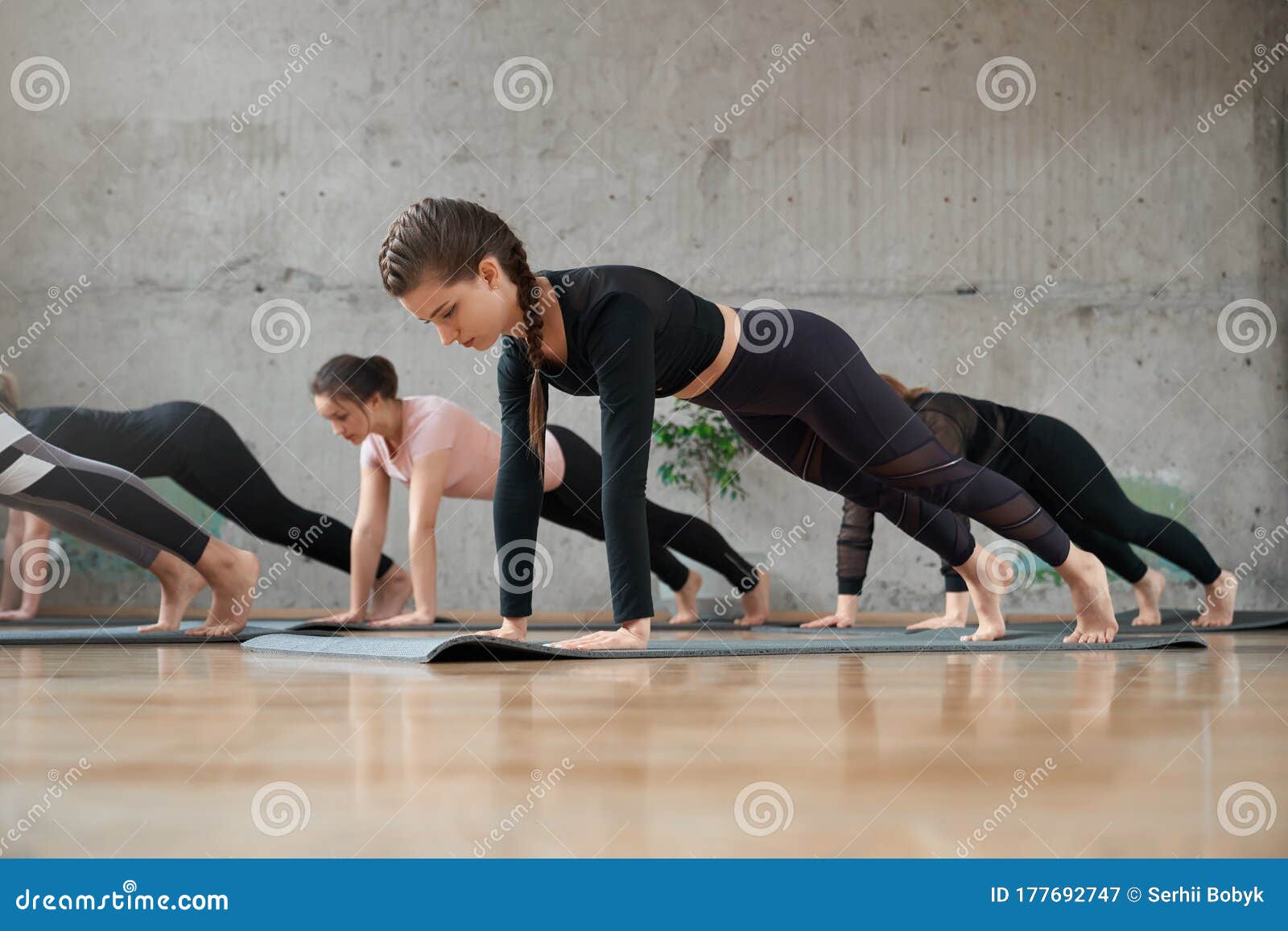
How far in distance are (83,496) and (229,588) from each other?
39 cm

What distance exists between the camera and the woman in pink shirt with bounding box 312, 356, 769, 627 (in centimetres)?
320

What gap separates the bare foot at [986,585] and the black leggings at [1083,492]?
Result: 62 centimetres

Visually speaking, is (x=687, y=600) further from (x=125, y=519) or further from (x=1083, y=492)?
(x=125, y=519)

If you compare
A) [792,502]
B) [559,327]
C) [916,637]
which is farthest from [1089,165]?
[559,327]

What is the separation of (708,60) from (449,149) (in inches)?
54.2

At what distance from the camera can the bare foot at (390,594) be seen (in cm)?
367

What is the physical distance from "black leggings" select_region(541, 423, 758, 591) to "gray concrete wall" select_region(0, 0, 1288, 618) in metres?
1.92

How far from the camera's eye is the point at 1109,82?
580 centimetres

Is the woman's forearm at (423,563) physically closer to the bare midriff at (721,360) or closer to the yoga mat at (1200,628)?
the bare midriff at (721,360)

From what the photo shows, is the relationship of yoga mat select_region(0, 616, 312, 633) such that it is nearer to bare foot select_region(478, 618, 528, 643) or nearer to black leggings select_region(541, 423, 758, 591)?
black leggings select_region(541, 423, 758, 591)

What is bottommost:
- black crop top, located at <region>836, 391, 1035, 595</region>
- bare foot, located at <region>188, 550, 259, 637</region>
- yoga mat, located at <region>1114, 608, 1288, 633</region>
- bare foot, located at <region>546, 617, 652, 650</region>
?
yoga mat, located at <region>1114, 608, 1288, 633</region>

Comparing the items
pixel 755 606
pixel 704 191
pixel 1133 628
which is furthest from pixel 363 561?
pixel 704 191

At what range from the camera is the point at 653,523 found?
140 inches

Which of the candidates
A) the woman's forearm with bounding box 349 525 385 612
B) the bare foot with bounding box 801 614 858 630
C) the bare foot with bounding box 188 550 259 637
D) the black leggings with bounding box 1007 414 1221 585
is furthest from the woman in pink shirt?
the black leggings with bounding box 1007 414 1221 585
